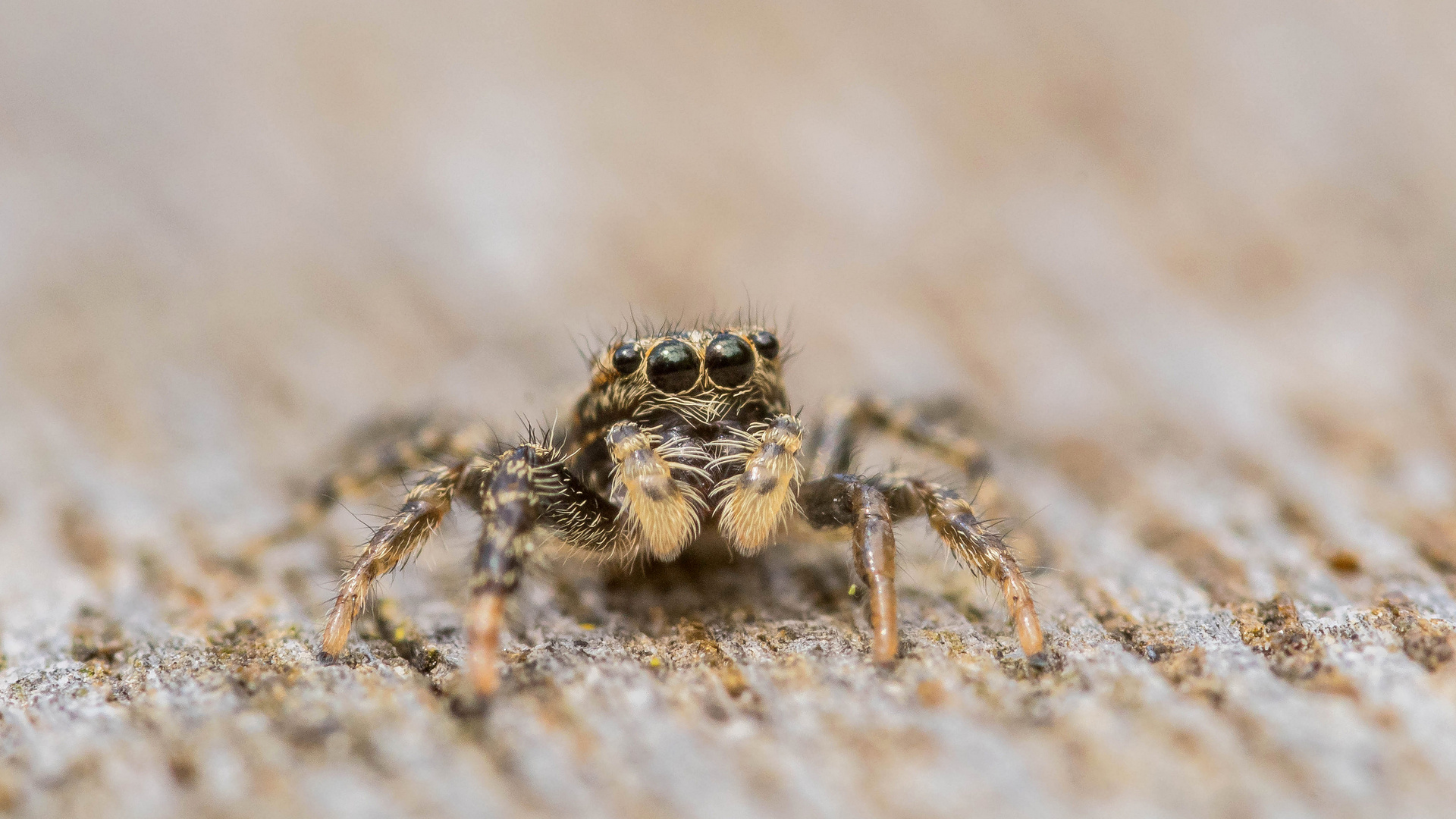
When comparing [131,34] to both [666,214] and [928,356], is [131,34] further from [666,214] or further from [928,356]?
[928,356]

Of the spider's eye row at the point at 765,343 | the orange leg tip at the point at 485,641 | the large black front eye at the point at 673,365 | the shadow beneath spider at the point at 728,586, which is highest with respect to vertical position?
the spider's eye row at the point at 765,343

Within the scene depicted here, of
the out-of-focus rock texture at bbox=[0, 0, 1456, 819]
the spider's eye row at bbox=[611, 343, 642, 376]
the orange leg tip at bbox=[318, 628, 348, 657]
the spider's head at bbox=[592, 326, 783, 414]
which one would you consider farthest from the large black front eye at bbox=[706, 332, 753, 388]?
the orange leg tip at bbox=[318, 628, 348, 657]

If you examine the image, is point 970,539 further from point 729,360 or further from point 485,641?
point 485,641

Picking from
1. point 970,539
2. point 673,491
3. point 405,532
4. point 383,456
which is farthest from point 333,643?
point 970,539

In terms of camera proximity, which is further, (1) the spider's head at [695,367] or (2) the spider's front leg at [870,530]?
(1) the spider's head at [695,367]

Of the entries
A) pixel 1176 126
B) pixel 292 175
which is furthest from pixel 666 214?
pixel 1176 126

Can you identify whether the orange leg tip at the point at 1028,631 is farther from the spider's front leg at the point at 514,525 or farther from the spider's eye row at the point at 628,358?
the spider's eye row at the point at 628,358

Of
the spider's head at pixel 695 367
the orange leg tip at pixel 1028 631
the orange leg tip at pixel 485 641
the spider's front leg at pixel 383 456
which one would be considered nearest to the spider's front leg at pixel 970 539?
the orange leg tip at pixel 1028 631
